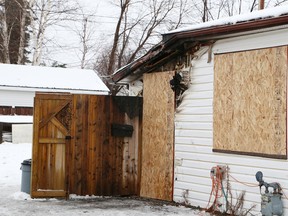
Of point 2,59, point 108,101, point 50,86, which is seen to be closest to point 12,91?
point 50,86

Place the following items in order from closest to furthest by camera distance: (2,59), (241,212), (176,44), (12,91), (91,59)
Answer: (241,212) → (176,44) → (12,91) → (2,59) → (91,59)

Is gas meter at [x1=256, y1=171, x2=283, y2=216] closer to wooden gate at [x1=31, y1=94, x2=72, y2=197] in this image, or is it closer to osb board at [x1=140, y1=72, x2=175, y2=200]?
osb board at [x1=140, y1=72, x2=175, y2=200]

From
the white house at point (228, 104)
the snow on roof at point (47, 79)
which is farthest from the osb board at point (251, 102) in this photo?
the snow on roof at point (47, 79)

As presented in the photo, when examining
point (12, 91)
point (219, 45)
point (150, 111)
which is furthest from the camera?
point (12, 91)

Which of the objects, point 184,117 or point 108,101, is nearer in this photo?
point 184,117

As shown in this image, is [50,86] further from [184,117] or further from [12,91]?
[184,117]

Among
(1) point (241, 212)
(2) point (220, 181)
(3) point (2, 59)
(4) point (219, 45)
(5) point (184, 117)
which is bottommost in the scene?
(1) point (241, 212)

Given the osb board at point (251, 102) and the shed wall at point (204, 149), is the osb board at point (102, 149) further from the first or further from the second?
the osb board at point (251, 102)

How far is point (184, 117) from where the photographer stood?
8.53m

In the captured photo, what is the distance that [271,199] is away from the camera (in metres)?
6.52

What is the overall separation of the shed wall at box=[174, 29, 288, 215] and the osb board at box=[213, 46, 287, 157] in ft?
Result: 0.49

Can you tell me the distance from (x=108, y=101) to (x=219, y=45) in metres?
2.74

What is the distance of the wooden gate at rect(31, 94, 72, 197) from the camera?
28.6ft

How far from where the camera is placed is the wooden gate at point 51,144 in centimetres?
872
